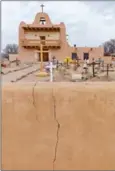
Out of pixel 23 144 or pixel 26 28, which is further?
pixel 26 28

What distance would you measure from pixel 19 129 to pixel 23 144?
14 cm

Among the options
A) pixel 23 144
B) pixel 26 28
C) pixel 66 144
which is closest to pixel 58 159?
pixel 66 144

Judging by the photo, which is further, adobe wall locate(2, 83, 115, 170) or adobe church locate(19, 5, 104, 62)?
adobe church locate(19, 5, 104, 62)

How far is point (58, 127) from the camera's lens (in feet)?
8.93

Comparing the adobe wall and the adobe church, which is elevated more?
the adobe church

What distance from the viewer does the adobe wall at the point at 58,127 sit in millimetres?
2711

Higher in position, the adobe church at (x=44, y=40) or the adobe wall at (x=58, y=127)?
the adobe church at (x=44, y=40)

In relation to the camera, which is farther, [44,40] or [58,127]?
[44,40]

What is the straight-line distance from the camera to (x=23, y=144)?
2713 millimetres

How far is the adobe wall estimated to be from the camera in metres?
2.71

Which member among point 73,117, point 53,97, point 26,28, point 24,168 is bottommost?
point 24,168

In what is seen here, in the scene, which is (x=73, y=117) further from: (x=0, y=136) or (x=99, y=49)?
(x=99, y=49)

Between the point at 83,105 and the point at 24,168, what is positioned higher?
the point at 83,105

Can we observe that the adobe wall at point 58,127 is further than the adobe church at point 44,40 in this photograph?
No
